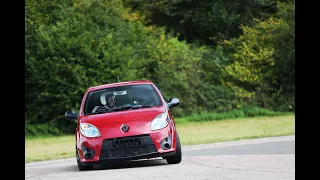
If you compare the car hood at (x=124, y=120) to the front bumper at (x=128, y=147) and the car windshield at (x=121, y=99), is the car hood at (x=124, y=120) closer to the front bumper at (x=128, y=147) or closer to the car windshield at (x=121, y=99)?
the front bumper at (x=128, y=147)

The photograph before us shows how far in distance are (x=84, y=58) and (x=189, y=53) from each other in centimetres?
765

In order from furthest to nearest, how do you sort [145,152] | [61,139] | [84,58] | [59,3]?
[59,3] → [84,58] → [61,139] → [145,152]

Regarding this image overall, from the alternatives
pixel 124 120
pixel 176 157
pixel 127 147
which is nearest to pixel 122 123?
pixel 124 120

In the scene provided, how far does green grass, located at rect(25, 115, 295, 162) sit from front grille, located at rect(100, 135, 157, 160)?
9.95 m

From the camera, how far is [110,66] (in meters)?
38.5

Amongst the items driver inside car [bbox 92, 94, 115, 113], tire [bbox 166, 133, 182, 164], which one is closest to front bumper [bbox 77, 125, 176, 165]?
tire [bbox 166, 133, 182, 164]

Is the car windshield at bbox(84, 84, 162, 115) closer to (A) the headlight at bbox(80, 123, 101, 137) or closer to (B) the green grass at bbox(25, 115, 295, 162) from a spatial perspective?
(A) the headlight at bbox(80, 123, 101, 137)

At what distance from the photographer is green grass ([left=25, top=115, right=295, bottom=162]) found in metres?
27.9

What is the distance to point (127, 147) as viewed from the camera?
15727mm

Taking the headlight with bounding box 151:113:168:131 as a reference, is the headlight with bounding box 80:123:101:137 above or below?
below

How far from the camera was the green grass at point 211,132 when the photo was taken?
2792 centimetres
